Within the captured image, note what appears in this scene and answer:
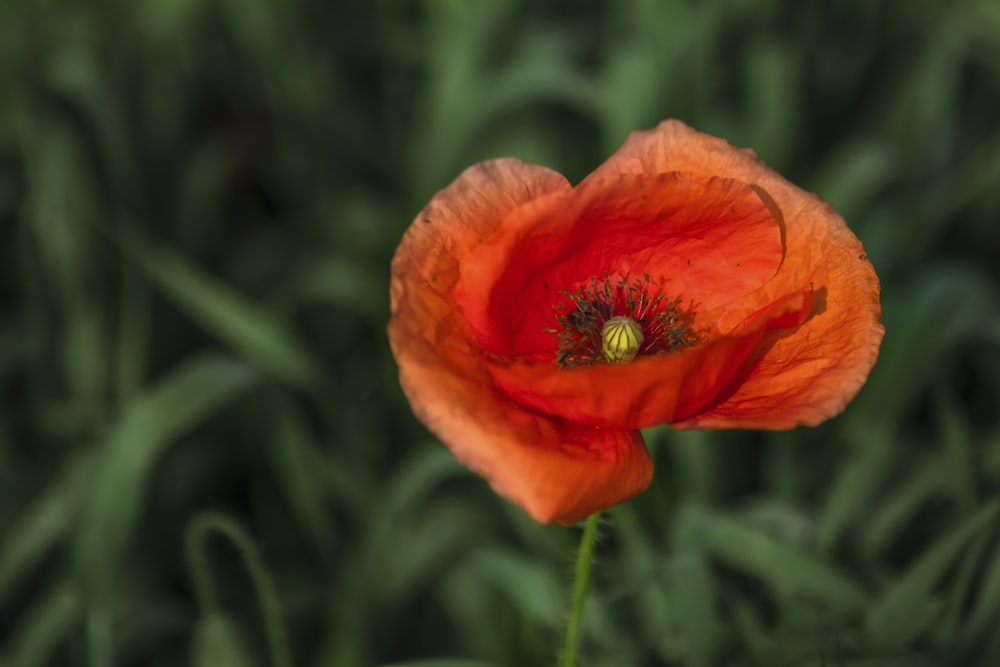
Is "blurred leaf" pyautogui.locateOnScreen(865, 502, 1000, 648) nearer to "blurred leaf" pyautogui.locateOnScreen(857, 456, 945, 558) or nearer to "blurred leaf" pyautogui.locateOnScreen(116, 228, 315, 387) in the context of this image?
"blurred leaf" pyautogui.locateOnScreen(857, 456, 945, 558)

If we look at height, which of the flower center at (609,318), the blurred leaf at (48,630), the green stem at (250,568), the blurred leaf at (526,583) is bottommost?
the blurred leaf at (48,630)

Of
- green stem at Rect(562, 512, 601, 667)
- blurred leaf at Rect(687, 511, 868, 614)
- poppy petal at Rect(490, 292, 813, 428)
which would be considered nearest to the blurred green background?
blurred leaf at Rect(687, 511, 868, 614)

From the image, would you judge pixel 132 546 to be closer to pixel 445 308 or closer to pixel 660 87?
pixel 445 308

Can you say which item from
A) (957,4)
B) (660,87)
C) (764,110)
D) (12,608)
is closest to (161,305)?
(12,608)

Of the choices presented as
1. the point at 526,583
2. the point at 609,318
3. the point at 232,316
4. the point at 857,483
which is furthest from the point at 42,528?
the point at 857,483

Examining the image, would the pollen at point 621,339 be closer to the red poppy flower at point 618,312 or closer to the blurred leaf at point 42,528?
the red poppy flower at point 618,312

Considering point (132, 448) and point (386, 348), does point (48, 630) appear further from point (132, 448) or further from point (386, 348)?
point (386, 348)

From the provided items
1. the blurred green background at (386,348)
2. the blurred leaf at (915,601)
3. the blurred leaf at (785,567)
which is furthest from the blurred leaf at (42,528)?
the blurred leaf at (915,601)
